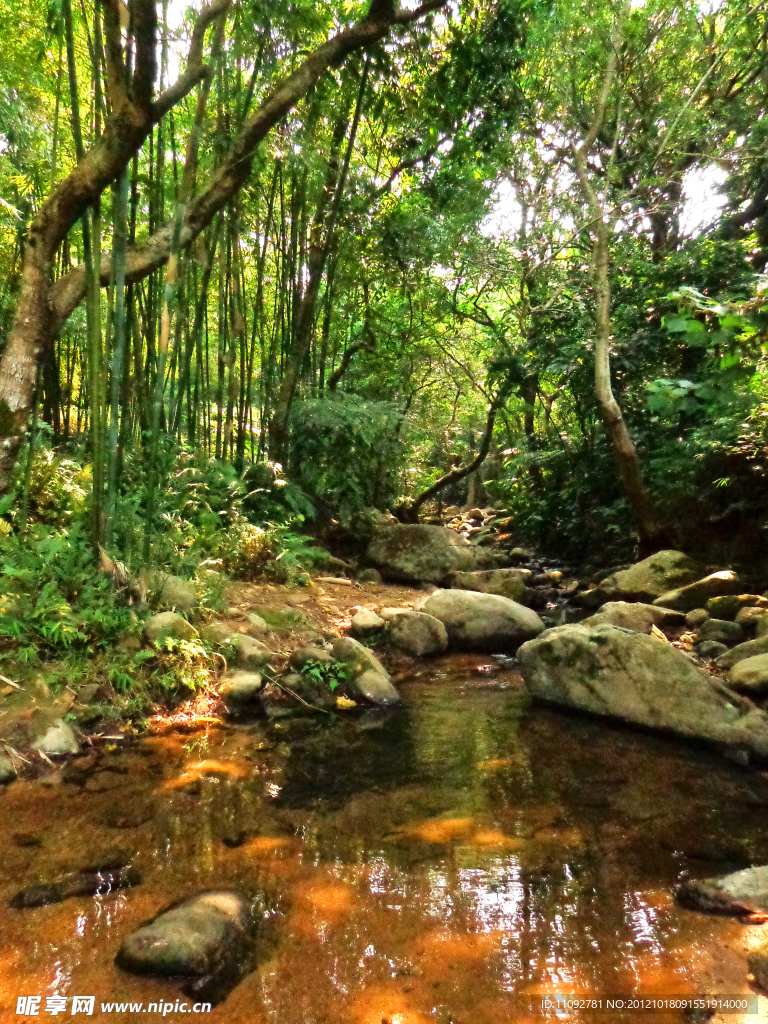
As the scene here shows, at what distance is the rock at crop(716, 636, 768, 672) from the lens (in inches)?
165

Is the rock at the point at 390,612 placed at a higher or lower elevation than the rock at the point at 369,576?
lower

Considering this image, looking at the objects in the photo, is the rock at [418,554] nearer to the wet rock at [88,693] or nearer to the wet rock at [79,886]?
the wet rock at [88,693]

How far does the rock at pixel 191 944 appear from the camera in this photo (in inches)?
67.7

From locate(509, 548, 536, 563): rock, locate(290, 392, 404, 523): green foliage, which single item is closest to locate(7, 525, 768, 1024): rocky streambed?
locate(290, 392, 404, 523): green foliage

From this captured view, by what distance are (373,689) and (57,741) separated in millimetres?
1951

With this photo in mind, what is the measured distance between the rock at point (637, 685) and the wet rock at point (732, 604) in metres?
1.81

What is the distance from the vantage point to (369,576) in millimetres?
7254

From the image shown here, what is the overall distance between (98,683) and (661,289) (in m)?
7.70

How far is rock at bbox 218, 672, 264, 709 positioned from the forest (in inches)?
0.8

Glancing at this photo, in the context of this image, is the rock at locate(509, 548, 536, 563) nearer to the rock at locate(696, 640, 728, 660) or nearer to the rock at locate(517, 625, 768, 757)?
the rock at locate(696, 640, 728, 660)

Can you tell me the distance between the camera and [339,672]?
432 centimetres

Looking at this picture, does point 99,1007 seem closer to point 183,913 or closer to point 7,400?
point 183,913

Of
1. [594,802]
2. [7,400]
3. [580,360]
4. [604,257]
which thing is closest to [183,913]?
[594,802]

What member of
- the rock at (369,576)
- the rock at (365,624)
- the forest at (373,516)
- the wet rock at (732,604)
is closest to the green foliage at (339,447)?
the forest at (373,516)
